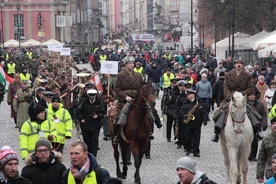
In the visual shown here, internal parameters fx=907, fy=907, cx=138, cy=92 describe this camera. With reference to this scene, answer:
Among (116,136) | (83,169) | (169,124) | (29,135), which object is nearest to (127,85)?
(116,136)

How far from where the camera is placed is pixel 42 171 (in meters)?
9.72

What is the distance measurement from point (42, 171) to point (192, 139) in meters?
10.5

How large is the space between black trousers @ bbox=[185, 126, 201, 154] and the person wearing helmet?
2442mm

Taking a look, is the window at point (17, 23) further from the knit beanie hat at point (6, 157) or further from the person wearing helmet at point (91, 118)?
the knit beanie hat at point (6, 157)

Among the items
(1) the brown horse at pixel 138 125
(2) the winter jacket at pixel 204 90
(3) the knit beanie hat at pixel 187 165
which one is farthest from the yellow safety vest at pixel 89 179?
(2) the winter jacket at pixel 204 90

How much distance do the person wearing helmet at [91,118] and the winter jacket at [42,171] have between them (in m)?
8.40

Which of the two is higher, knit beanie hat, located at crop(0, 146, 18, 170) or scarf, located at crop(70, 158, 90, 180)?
knit beanie hat, located at crop(0, 146, 18, 170)

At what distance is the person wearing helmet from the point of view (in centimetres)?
1827

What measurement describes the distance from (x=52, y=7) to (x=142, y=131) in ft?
287

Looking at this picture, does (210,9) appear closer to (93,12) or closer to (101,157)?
(101,157)

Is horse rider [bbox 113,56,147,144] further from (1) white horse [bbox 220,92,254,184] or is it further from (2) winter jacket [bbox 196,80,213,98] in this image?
(2) winter jacket [bbox 196,80,213,98]

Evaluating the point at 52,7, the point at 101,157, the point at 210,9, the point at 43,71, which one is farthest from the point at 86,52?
the point at 101,157

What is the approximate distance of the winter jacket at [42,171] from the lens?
31.7 feet

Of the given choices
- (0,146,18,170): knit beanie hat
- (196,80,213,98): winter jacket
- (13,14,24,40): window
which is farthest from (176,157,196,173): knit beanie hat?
(13,14,24,40): window
